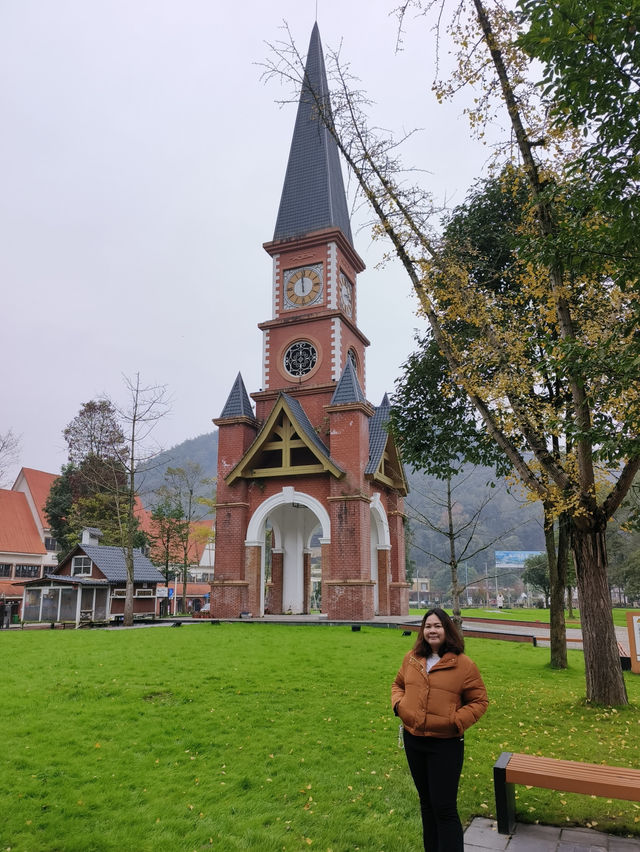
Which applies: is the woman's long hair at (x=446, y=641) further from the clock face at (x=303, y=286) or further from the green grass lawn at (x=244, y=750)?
the clock face at (x=303, y=286)

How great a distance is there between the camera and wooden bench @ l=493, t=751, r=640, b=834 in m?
4.61

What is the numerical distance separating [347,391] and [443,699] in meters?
20.1

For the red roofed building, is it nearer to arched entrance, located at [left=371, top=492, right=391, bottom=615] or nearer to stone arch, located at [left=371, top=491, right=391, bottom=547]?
arched entrance, located at [left=371, top=492, right=391, bottom=615]

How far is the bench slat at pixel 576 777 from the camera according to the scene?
4.59 m

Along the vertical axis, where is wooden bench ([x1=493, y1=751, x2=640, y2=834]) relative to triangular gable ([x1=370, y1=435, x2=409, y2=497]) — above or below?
below

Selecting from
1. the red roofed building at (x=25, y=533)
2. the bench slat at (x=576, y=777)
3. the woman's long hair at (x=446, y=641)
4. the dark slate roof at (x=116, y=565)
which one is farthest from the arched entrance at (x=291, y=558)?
the woman's long hair at (x=446, y=641)

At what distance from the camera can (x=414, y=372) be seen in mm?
15930

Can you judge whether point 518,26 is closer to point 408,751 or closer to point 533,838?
point 408,751

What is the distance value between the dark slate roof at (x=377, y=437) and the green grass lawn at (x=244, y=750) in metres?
11.7

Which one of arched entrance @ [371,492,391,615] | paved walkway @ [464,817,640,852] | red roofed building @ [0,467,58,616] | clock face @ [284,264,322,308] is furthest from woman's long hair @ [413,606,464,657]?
red roofed building @ [0,467,58,616]

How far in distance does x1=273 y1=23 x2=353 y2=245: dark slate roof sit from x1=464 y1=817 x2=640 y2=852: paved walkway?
26.6 m

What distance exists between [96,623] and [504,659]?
57.1 ft

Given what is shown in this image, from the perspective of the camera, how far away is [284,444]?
2398 centimetres

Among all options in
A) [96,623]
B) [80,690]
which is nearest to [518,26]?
[80,690]
